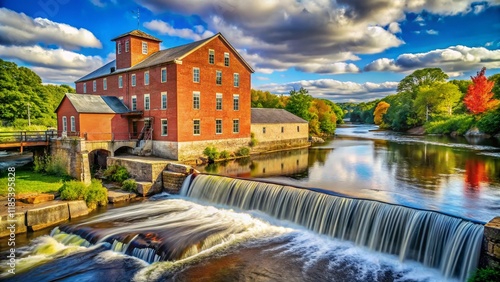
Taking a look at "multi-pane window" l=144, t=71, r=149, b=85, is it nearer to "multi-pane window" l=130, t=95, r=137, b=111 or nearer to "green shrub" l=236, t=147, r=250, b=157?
"multi-pane window" l=130, t=95, r=137, b=111

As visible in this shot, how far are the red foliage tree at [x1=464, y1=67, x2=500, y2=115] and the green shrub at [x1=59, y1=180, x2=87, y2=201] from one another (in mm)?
56641

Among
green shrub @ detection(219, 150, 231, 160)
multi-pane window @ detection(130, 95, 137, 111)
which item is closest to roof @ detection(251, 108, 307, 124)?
green shrub @ detection(219, 150, 231, 160)

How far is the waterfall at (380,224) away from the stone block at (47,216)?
24.4 ft

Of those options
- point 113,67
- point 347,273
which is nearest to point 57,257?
point 347,273

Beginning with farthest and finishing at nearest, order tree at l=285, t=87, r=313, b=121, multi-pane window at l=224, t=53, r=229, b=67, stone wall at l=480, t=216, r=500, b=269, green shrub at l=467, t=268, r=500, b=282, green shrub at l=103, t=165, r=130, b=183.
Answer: tree at l=285, t=87, r=313, b=121
multi-pane window at l=224, t=53, r=229, b=67
green shrub at l=103, t=165, r=130, b=183
stone wall at l=480, t=216, r=500, b=269
green shrub at l=467, t=268, r=500, b=282

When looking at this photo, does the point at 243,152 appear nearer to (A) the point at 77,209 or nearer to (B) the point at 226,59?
(B) the point at 226,59

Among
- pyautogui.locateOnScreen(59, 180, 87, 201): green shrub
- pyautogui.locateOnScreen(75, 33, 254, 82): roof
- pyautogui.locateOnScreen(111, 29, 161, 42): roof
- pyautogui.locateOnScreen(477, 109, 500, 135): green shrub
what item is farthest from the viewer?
pyautogui.locateOnScreen(477, 109, 500, 135): green shrub

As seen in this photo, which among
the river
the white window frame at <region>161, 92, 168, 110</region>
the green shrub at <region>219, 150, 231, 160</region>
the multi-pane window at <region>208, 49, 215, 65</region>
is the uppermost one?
the multi-pane window at <region>208, 49, 215, 65</region>

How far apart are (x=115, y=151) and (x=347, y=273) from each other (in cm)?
2202

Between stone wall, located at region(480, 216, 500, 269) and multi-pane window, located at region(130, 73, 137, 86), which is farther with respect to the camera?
multi-pane window, located at region(130, 73, 137, 86)

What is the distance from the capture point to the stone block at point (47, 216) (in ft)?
40.8

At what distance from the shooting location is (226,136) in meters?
27.9

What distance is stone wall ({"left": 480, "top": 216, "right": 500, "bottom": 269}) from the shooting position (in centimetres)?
716

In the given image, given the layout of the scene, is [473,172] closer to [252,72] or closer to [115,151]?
[252,72]
